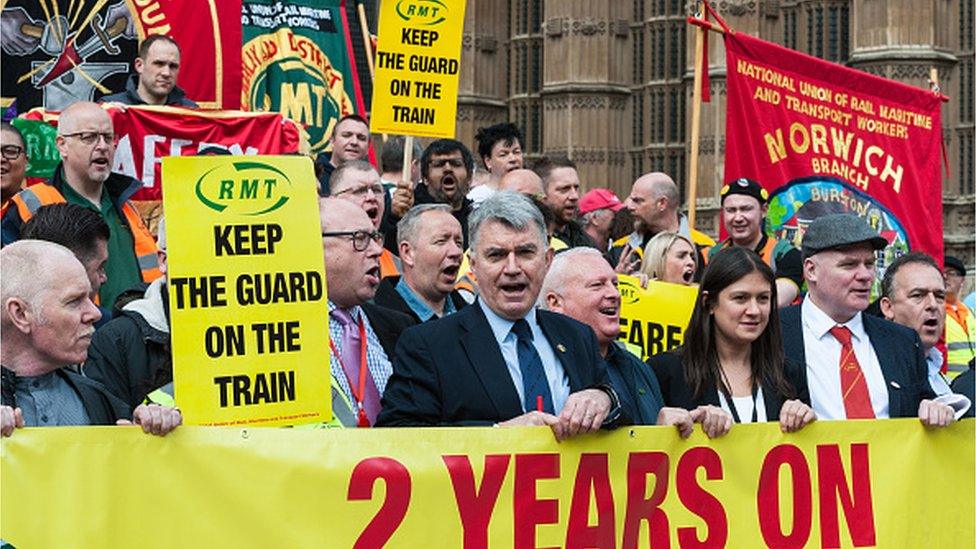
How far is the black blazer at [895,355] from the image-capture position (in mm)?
5527

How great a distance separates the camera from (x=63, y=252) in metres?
4.38

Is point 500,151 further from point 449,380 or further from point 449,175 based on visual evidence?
point 449,380

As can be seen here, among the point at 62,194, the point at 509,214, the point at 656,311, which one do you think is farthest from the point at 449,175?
the point at 509,214

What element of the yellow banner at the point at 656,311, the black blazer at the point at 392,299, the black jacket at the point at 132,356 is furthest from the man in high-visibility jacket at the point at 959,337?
the black jacket at the point at 132,356

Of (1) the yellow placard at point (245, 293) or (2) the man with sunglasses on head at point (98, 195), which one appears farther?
(2) the man with sunglasses on head at point (98, 195)

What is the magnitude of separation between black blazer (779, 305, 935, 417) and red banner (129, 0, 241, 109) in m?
4.48

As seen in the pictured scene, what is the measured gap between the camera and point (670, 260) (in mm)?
Answer: 7629

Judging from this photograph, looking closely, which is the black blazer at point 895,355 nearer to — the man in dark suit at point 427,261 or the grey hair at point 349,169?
the man in dark suit at point 427,261

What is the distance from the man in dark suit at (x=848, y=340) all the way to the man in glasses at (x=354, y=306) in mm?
1206

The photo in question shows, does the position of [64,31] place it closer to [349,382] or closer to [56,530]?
[349,382]

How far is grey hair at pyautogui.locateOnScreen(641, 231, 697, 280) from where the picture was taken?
25.1 feet

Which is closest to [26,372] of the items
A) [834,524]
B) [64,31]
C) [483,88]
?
[834,524]

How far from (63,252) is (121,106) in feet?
12.9

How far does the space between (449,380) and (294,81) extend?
6765 mm
